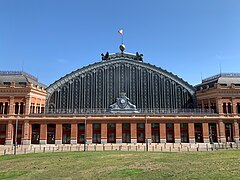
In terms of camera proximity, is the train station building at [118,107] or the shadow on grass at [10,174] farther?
the train station building at [118,107]

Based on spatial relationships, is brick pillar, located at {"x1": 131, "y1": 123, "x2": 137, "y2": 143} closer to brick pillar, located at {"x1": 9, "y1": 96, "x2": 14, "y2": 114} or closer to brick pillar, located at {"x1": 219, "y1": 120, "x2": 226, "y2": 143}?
brick pillar, located at {"x1": 219, "y1": 120, "x2": 226, "y2": 143}

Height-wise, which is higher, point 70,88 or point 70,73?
point 70,73

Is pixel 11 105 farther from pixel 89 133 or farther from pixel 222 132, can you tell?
pixel 222 132

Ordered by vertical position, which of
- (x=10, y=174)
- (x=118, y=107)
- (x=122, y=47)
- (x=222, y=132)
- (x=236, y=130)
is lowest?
(x=10, y=174)

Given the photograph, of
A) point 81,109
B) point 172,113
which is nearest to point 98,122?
point 81,109

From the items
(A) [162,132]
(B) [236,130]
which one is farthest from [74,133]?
(B) [236,130]

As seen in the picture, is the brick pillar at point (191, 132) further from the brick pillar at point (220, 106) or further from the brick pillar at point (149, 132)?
the brick pillar at point (149, 132)

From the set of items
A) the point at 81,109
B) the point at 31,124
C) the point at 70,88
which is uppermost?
the point at 70,88

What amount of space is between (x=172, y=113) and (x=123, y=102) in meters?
15.8

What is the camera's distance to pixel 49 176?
74.0 feet

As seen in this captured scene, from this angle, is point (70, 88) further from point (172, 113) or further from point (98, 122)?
point (172, 113)

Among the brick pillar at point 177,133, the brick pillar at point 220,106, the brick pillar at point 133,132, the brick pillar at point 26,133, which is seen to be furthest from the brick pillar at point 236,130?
the brick pillar at point 26,133

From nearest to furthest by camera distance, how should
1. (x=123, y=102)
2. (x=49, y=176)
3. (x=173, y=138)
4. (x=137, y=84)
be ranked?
(x=49, y=176) → (x=173, y=138) → (x=123, y=102) → (x=137, y=84)

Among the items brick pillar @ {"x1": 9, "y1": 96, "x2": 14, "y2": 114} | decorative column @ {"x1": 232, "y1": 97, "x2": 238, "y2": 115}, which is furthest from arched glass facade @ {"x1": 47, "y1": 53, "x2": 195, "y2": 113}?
decorative column @ {"x1": 232, "y1": 97, "x2": 238, "y2": 115}
